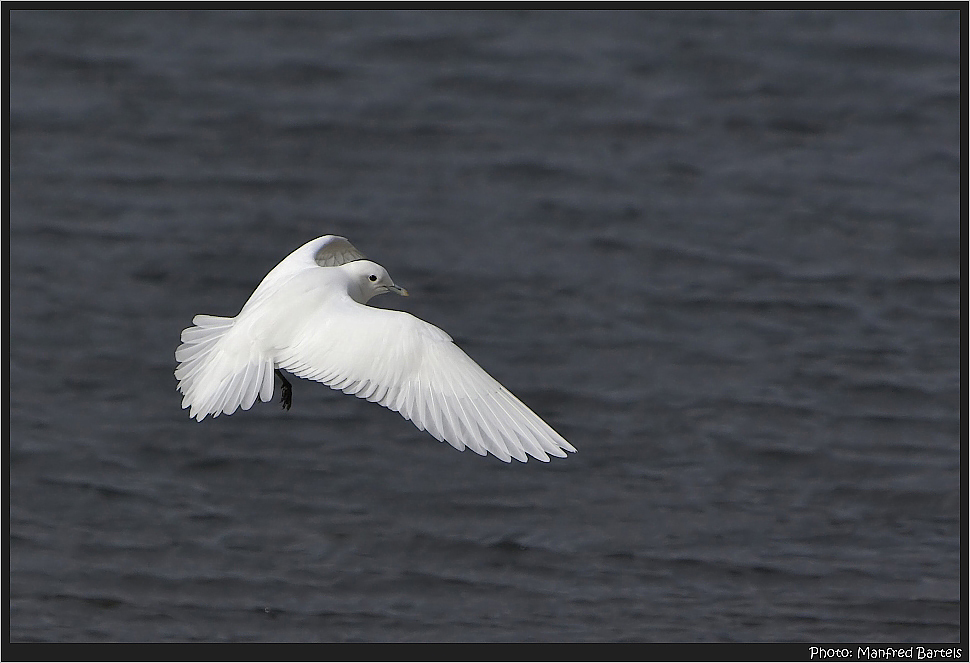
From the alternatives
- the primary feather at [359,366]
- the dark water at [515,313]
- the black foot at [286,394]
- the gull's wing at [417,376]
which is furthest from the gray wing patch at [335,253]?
the dark water at [515,313]

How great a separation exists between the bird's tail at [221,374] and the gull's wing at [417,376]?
12cm

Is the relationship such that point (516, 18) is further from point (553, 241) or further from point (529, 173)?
point (553, 241)

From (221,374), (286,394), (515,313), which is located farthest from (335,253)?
(515,313)

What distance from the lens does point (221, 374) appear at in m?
5.51

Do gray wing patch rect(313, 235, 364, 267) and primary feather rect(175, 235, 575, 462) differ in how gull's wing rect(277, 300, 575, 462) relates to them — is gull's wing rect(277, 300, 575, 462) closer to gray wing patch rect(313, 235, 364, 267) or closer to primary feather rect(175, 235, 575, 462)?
primary feather rect(175, 235, 575, 462)

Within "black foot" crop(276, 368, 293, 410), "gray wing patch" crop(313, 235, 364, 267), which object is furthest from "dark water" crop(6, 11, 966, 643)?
"gray wing patch" crop(313, 235, 364, 267)

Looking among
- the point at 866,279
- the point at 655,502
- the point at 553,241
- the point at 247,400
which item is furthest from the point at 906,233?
the point at 247,400

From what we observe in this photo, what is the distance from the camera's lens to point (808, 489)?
8.30 meters

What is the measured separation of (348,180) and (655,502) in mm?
4184

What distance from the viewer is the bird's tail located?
5352 millimetres

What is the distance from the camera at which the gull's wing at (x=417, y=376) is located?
4938 mm

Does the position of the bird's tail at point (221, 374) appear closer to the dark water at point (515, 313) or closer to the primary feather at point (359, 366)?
the primary feather at point (359, 366)

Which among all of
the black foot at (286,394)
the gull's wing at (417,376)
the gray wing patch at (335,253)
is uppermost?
the gray wing patch at (335,253)

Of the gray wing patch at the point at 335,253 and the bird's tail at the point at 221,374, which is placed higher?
the gray wing patch at the point at 335,253
